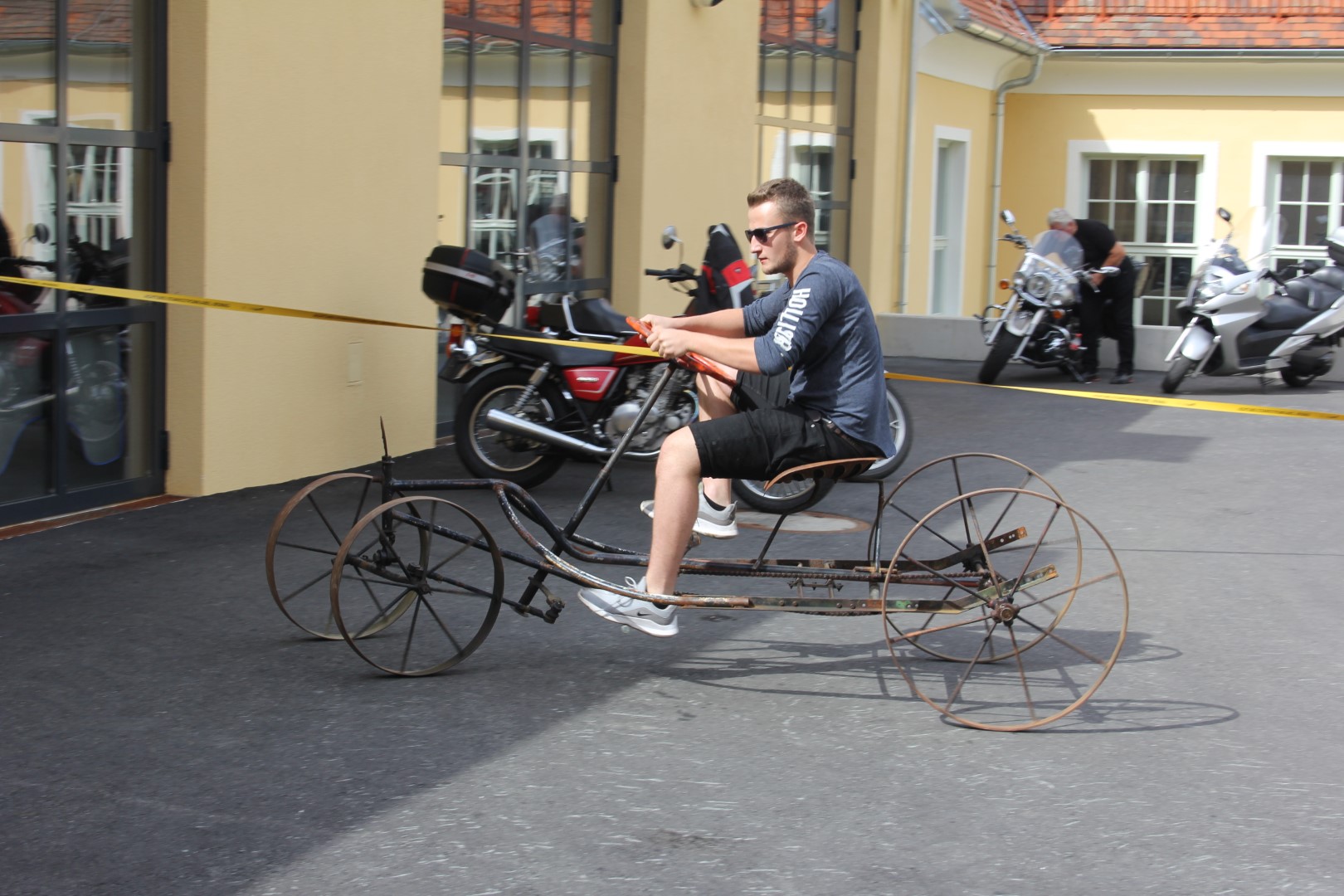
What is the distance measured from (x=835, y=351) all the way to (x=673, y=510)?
766mm

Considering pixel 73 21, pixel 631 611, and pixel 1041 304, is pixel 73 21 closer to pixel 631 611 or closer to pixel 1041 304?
pixel 631 611

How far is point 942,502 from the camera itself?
8.35 meters

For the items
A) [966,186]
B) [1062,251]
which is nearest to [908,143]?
[966,186]

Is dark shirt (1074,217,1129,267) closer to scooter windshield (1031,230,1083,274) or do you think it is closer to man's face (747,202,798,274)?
scooter windshield (1031,230,1083,274)

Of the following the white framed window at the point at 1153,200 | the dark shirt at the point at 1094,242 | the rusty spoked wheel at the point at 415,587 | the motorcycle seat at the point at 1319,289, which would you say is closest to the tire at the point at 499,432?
the rusty spoked wheel at the point at 415,587

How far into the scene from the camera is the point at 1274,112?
66.5 feet

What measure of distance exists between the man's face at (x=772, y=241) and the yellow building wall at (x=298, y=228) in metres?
3.38

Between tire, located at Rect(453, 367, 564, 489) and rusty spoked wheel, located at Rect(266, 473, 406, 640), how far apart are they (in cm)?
152

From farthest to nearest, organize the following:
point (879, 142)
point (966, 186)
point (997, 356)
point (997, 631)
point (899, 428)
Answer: point (966, 186) → point (879, 142) → point (997, 356) → point (899, 428) → point (997, 631)

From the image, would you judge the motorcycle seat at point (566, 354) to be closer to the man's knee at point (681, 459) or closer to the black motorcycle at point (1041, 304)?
the man's knee at point (681, 459)

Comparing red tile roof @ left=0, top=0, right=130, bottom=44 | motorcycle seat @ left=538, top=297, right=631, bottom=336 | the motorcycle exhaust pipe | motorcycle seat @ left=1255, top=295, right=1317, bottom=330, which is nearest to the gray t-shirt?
the motorcycle exhaust pipe

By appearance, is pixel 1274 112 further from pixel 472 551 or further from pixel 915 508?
pixel 472 551

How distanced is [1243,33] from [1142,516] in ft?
45.8

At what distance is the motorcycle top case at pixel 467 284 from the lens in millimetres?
8498
